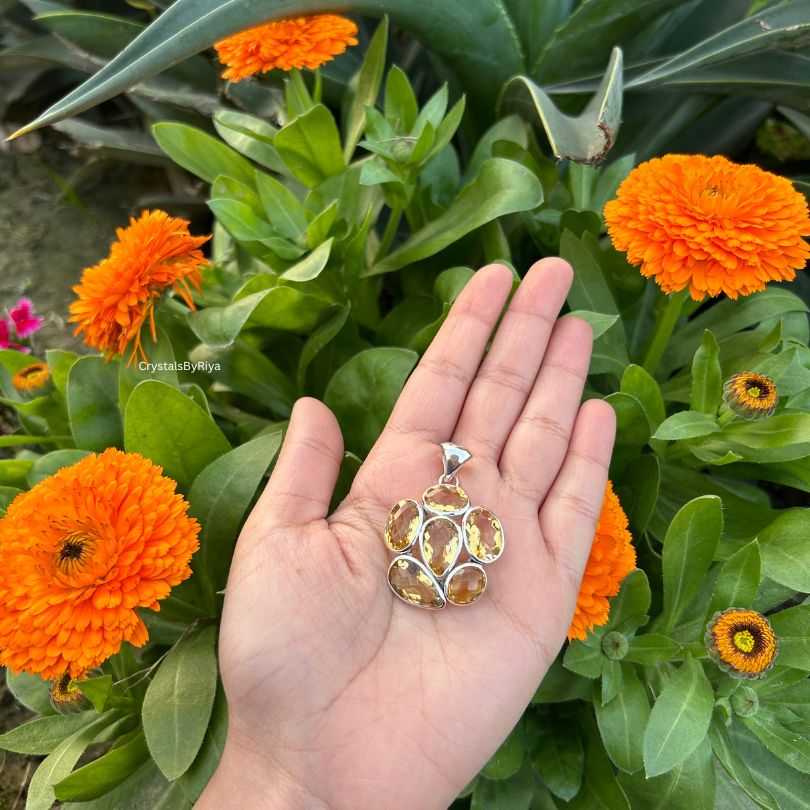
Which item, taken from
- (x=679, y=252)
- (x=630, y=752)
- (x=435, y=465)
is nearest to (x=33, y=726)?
(x=435, y=465)

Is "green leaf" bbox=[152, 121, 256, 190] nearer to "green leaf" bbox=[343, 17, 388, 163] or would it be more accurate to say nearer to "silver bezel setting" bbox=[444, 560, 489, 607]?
"green leaf" bbox=[343, 17, 388, 163]

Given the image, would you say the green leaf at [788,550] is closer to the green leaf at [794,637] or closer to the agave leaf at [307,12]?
the green leaf at [794,637]

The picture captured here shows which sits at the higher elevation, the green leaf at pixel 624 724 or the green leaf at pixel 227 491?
the green leaf at pixel 227 491

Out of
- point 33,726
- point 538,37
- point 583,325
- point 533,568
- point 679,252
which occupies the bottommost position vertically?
point 33,726

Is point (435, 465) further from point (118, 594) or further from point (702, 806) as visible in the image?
point (702, 806)

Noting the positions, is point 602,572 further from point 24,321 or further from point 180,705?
point 24,321

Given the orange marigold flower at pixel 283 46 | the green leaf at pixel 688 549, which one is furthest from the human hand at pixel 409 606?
the orange marigold flower at pixel 283 46
